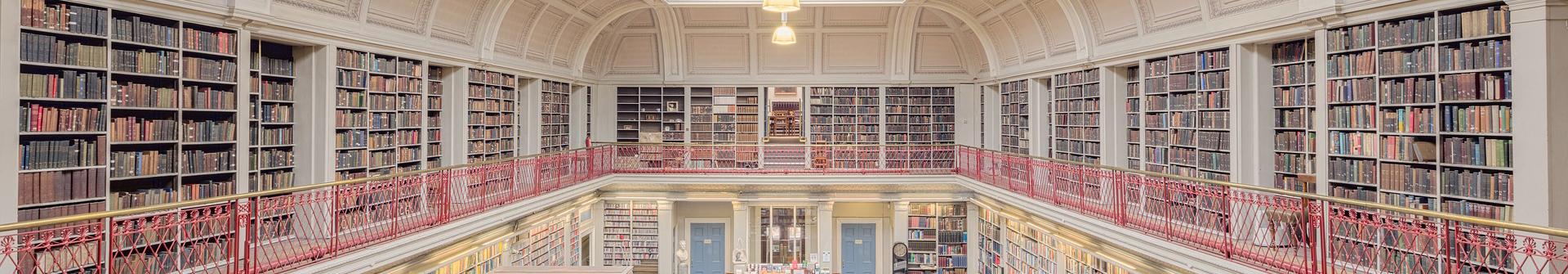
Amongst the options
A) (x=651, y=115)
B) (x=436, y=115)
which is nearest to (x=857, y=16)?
(x=651, y=115)

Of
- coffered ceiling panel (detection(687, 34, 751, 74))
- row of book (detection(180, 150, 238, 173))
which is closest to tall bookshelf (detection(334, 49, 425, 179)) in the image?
row of book (detection(180, 150, 238, 173))

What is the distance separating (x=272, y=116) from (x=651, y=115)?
22.5 ft

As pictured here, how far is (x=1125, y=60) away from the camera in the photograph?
785 cm

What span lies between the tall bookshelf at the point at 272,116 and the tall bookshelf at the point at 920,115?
8.80 meters

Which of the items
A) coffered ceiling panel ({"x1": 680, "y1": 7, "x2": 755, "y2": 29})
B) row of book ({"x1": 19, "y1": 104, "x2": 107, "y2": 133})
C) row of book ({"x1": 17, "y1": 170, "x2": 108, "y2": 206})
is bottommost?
row of book ({"x1": 17, "y1": 170, "x2": 108, "y2": 206})

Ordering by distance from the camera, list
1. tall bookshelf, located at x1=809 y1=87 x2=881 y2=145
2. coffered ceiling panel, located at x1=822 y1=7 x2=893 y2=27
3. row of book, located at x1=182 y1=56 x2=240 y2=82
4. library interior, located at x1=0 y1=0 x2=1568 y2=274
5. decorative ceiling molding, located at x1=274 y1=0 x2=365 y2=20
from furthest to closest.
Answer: tall bookshelf, located at x1=809 y1=87 x2=881 y2=145
coffered ceiling panel, located at x1=822 y1=7 x2=893 y2=27
decorative ceiling molding, located at x1=274 y1=0 x2=365 y2=20
row of book, located at x1=182 y1=56 x2=240 y2=82
library interior, located at x1=0 y1=0 x2=1568 y2=274

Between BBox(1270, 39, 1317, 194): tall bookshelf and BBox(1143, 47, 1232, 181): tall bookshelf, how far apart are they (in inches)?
14.4

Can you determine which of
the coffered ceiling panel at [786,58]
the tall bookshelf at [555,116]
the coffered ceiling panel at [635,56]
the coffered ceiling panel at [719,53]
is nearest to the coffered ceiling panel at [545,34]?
the tall bookshelf at [555,116]

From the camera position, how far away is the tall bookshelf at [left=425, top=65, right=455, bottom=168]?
811 cm

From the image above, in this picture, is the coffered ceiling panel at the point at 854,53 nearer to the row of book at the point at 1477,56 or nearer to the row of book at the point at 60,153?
the row of book at the point at 1477,56

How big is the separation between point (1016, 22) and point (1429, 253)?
19.5ft

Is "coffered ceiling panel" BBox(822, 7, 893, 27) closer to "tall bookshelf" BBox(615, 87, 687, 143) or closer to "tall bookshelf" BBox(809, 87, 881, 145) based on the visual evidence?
"tall bookshelf" BBox(809, 87, 881, 145)

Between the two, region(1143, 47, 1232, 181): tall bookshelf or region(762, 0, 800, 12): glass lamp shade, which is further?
region(1143, 47, 1232, 181): tall bookshelf

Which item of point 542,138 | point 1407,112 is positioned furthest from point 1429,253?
point 542,138
